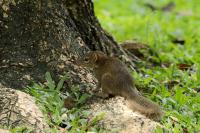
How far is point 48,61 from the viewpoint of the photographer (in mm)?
7098

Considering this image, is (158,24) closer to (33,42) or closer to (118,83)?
(33,42)

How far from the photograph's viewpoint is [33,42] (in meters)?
7.07

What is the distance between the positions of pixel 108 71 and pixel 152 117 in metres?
0.81

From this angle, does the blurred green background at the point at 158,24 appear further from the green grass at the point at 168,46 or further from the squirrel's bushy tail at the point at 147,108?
the squirrel's bushy tail at the point at 147,108

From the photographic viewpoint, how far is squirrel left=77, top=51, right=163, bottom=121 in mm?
6492

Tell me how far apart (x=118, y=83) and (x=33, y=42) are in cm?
112

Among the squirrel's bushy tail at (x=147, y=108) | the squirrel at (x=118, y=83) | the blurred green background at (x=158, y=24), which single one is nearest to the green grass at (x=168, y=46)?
the blurred green background at (x=158, y=24)

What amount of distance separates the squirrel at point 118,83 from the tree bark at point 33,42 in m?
0.28

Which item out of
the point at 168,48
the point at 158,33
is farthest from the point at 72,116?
the point at 158,33

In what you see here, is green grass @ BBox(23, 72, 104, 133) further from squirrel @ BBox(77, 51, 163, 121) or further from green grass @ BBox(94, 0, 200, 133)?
green grass @ BBox(94, 0, 200, 133)

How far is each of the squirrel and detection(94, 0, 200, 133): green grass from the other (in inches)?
8.8

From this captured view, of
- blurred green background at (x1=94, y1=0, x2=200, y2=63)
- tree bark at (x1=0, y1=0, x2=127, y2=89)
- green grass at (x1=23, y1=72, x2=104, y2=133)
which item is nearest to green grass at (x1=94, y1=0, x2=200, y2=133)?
blurred green background at (x1=94, y1=0, x2=200, y2=63)

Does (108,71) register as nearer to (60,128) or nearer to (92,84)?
(92,84)

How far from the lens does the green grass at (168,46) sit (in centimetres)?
725
